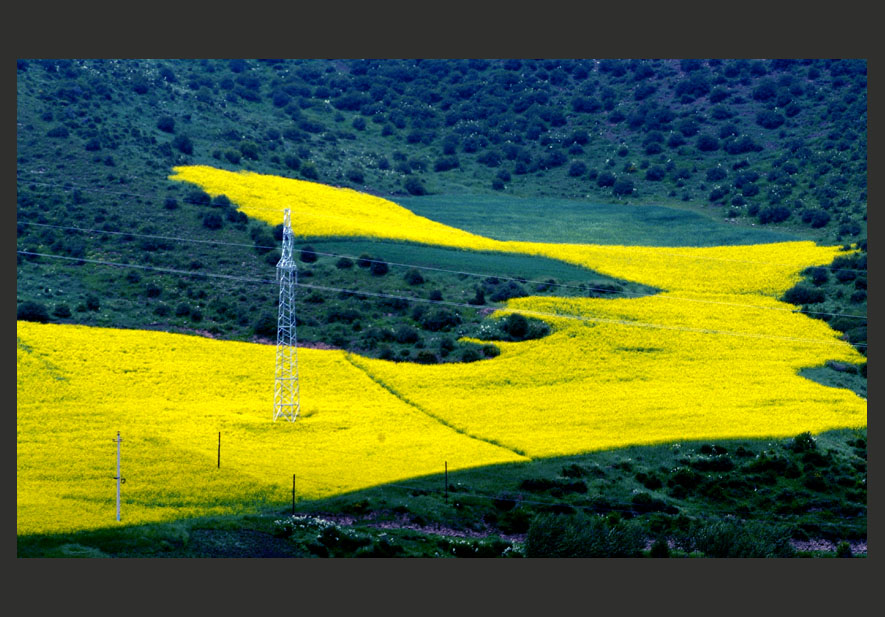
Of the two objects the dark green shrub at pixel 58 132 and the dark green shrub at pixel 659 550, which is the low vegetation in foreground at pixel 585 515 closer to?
the dark green shrub at pixel 659 550

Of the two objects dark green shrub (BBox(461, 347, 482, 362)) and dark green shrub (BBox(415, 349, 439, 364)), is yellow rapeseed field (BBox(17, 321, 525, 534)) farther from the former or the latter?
dark green shrub (BBox(461, 347, 482, 362))

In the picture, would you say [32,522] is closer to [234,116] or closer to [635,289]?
[635,289]

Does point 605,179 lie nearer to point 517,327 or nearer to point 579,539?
point 517,327

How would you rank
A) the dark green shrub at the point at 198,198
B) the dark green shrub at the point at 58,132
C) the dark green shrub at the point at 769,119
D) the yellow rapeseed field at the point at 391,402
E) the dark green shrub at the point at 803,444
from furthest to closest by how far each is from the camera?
the dark green shrub at the point at 769,119, the dark green shrub at the point at 58,132, the dark green shrub at the point at 198,198, the dark green shrub at the point at 803,444, the yellow rapeseed field at the point at 391,402

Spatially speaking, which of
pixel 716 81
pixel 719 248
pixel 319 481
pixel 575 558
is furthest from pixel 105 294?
pixel 716 81

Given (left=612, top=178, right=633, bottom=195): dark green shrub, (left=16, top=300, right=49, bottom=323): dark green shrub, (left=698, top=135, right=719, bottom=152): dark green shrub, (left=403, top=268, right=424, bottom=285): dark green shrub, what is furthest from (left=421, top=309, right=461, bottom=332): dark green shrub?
(left=698, top=135, right=719, bottom=152): dark green shrub

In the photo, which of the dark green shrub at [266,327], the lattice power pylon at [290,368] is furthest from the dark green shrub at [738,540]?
the dark green shrub at [266,327]

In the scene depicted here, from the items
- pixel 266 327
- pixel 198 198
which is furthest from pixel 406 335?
pixel 198 198
